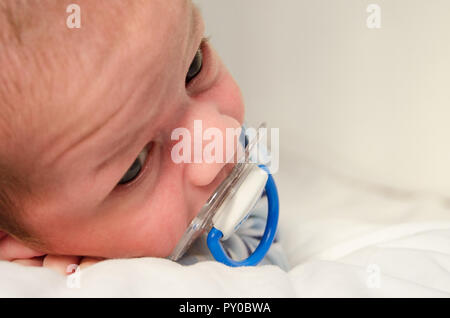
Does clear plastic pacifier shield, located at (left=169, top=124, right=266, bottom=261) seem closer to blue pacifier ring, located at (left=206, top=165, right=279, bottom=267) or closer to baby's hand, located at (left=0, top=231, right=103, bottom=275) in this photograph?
blue pacifier ring, located at (left=206, top=165, right=279, bottom=267)

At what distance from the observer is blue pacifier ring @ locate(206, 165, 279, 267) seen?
0.76m

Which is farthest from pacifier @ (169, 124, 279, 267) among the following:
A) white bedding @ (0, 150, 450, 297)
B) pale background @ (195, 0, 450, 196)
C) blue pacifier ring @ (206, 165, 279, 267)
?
pale background @ (195, 0, 450, 196)

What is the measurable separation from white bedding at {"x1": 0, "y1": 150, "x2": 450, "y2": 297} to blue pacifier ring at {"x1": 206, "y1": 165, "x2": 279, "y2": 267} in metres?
0.09

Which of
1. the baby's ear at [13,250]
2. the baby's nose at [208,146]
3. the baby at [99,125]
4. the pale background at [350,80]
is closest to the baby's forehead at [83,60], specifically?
the baby at [99,125]

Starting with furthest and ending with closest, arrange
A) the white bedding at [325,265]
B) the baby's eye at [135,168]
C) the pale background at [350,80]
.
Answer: the pale background at [350,80] → the baby's eye at [135,168] → the white bedding at [325,265]

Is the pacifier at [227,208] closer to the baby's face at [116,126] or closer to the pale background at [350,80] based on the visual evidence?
the baby's face at [116,126]

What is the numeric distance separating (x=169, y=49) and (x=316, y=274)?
1.05ft

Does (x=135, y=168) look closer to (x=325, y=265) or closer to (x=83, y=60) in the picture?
(x=83, y=60)

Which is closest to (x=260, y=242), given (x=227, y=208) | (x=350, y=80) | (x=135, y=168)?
(x=227, y=208)

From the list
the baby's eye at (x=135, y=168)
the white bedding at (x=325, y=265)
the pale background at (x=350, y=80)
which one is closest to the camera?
the white bedding at (x=325, y=265)

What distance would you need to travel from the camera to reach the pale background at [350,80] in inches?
47.0

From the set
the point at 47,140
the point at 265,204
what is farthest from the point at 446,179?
the point at 47,140

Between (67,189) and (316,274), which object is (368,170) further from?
(67,189)

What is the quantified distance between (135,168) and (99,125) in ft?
0.31
